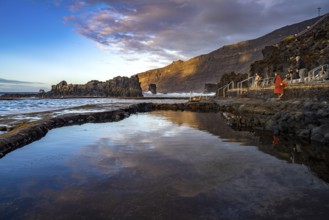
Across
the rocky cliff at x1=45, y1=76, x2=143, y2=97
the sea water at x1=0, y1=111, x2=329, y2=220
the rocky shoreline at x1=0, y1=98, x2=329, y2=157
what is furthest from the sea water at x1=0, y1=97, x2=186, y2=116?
the rocky cliff at x1=45, y1=76, x2=143, y2=97

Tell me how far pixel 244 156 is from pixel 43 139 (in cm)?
1029

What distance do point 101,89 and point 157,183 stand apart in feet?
492

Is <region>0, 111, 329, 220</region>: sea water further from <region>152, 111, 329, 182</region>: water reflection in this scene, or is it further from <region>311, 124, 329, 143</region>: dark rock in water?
<region>311, 124, 329, 143</region>: dark rock in water

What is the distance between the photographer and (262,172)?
8758 mm

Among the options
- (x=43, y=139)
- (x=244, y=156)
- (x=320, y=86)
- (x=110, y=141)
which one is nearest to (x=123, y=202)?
(x=244, y=156)

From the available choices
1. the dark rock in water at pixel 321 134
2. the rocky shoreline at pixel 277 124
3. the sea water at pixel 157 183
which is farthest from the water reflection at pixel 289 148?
the rocky shoreline at pixel 277 124

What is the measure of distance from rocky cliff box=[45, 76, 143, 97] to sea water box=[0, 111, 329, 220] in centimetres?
13173

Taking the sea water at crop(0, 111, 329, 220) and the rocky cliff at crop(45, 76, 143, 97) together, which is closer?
the sea water at crop(0, 111, 329, 220)

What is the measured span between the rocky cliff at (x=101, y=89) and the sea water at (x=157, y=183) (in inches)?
5186

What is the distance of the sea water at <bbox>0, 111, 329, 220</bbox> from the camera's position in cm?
582

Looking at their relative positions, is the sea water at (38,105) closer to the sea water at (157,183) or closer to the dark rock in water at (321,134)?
the sea water at (157,183)

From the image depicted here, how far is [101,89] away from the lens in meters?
153

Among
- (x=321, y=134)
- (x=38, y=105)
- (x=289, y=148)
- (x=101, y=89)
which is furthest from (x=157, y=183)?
(x=101, y=89)

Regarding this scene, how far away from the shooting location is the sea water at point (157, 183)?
582 centimetres
